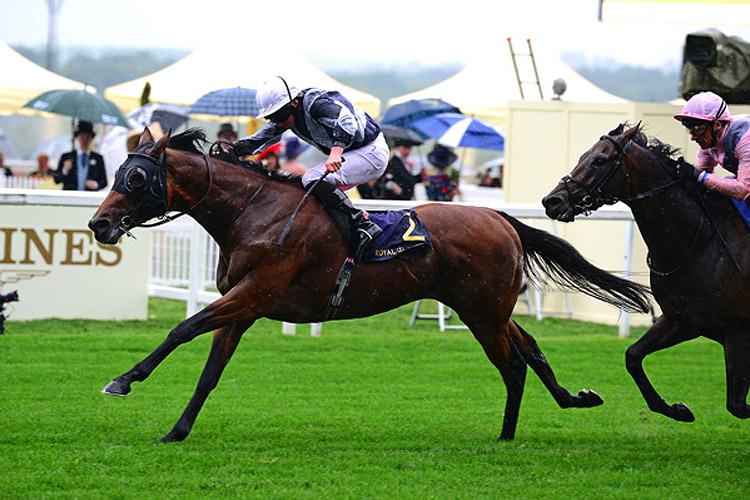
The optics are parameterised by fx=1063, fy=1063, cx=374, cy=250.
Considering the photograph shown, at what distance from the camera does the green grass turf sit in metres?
4.75

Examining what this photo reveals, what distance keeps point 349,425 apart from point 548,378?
1153 mm

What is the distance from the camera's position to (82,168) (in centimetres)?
1184

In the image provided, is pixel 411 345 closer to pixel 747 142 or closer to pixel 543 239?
pixel 543 239

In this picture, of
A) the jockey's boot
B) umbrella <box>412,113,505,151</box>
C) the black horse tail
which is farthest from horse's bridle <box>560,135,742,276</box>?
umbrella <box>412,113,505,151</box>

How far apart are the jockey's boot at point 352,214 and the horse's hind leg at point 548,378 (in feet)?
3.46

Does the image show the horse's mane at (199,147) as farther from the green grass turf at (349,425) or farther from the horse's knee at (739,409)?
the horse's knee at (739,409)

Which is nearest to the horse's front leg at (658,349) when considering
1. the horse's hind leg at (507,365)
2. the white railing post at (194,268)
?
the horse's hind leg at (507,365)

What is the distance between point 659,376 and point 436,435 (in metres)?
2.74

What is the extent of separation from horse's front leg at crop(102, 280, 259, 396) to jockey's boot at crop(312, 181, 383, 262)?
2.13 feet

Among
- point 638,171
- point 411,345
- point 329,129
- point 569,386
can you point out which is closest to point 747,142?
point 638,171

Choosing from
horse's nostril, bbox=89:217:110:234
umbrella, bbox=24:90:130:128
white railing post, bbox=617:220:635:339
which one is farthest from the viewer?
umbrella, bbox=24:90:130:128

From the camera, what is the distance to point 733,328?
17.5 ft

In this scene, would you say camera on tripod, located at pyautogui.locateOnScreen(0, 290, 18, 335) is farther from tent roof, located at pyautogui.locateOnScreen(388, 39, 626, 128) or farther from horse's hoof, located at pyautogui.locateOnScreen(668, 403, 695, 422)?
tent roof, located at pyautogui.locateOnScreen(388, 39, 626, 128)

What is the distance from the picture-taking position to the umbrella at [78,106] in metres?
13.8
